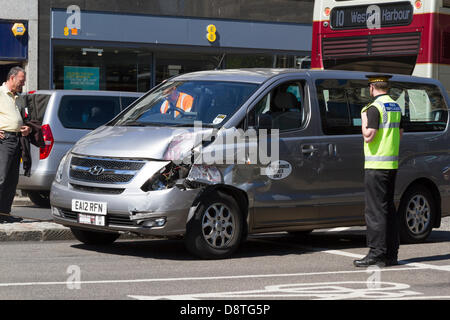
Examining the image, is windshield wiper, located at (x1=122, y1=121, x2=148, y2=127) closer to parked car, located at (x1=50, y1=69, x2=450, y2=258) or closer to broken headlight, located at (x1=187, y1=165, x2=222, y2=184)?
parked car, located at (x1=50, y1=69, x2=450, y2=258)

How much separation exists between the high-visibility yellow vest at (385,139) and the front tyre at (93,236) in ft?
9.68

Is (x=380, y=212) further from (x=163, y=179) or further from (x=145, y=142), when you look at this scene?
(x=145, y=142)

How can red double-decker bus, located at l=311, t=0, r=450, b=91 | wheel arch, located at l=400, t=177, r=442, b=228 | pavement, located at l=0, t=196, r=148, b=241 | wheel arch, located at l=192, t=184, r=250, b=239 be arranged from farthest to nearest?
red double-decker bus, located at l=311, t=0, r=450, b=91 < wheel arch, located at l=400, t=177, r=442, b=228 < pavement, located at l=0, t=196, r=148, b=241 < wheel arch, located at l=192, t=184, r=250, b=239

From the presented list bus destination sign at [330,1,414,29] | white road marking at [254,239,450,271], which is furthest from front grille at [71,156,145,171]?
bus destination sign at [330,1,414,29]

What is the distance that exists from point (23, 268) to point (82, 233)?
179 cm

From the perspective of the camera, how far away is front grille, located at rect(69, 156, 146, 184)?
30.9 ft

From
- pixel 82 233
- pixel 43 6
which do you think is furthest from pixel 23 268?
pixel 43 6

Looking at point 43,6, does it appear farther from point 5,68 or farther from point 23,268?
point 23,268

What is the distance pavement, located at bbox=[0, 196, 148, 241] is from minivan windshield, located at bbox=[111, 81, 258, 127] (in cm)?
155

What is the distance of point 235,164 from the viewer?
31.9ft

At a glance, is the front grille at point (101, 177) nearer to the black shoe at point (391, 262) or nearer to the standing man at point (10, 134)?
the standing man at point (10, 134)

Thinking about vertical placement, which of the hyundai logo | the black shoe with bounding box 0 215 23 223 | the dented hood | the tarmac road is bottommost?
the tarmac road

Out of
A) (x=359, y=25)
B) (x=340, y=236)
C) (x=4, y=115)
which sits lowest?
(x=340, y=236)

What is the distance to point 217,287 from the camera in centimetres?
796
